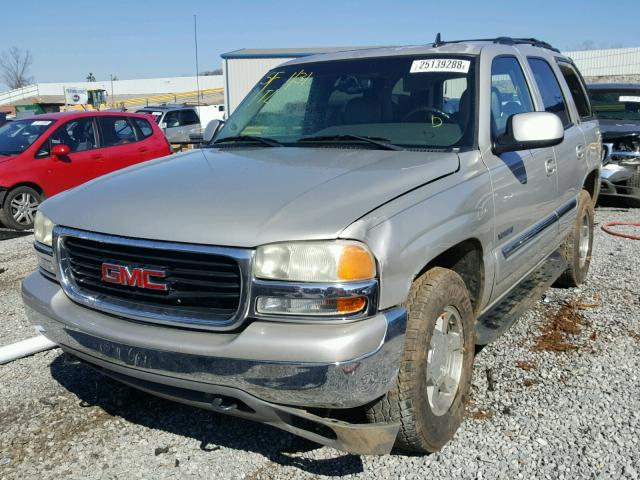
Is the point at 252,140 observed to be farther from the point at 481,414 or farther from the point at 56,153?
the point at 56,153

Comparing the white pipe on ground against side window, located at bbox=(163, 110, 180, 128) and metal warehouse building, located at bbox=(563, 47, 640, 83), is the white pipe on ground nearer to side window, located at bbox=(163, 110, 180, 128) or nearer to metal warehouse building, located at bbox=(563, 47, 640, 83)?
side window, located at bbox=(163, 110, 180, 128)

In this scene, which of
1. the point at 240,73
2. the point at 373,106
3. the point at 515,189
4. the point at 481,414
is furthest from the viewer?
the point at 240,73

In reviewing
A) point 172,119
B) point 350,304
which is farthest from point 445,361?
point 172,119

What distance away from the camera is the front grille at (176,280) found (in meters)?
2.34

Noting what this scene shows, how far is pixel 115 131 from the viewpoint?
10367 mm

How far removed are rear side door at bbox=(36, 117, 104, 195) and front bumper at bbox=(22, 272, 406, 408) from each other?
24.8 ft

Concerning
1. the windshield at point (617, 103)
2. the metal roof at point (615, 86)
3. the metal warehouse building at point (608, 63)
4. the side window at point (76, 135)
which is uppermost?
the metal warehouse building at point (608, 63)

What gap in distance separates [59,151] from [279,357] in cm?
823

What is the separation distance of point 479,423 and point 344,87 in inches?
83.1

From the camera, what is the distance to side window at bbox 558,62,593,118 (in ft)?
17.1

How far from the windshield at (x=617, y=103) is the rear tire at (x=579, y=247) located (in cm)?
481

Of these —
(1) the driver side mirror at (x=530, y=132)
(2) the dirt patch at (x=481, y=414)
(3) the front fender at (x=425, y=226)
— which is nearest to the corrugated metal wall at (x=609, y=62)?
(1) the driver side mirror at (x=530, y=132)

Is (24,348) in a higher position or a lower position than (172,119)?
lower

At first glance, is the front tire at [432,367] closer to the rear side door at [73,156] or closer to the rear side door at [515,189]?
the rear side door at [515,189]
